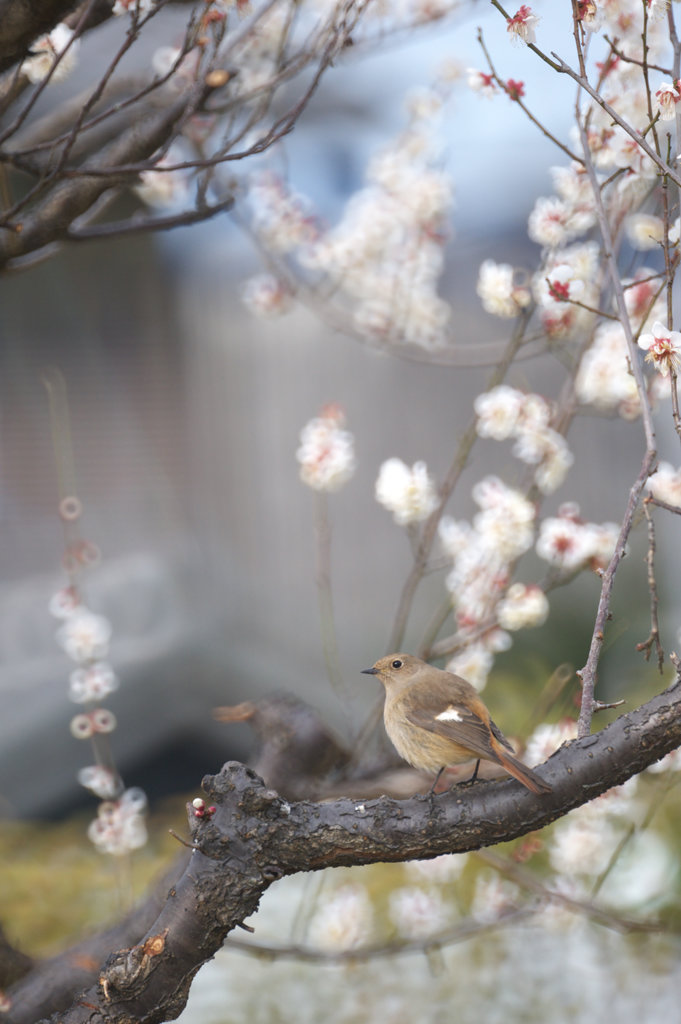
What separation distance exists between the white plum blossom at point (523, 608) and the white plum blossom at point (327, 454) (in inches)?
11.9

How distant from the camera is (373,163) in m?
1.80

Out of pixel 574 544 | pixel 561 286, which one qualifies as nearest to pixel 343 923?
pixel 574 544

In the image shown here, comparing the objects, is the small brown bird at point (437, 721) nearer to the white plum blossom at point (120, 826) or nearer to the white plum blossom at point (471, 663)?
the white plum blossom at point (471, 663)

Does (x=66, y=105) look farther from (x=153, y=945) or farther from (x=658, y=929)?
(x=658, y=929)

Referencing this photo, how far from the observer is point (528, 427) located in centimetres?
133

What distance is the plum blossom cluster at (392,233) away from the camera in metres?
1.74

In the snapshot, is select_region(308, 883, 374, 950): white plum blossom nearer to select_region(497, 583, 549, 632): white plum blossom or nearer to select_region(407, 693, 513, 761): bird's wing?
select_region(497, 583, 549, 632): white plum blossom

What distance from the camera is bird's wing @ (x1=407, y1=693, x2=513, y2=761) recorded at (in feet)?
2.64

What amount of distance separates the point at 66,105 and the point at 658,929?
5.20 ft

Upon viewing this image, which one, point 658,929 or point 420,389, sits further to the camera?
point 420,389

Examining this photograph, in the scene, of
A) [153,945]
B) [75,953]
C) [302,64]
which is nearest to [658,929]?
[75,953]

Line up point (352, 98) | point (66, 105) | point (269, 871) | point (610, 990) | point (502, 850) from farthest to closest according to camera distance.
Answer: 1. point (352, 98)
2. point (502, 850)
3. point (610, 990)
4. point (66, 105)
5. point (269, 871)

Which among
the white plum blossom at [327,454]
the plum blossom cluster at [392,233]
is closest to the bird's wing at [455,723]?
the white plum blossom at [327,454]

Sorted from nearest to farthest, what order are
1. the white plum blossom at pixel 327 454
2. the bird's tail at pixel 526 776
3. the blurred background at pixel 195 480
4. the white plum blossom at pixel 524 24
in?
the bird's tail at pixel 526 776 → the white plum blossom at pixel 524 24 → the white plum blossom at pixel 327 454 → the blurred background at pixel 195 480
